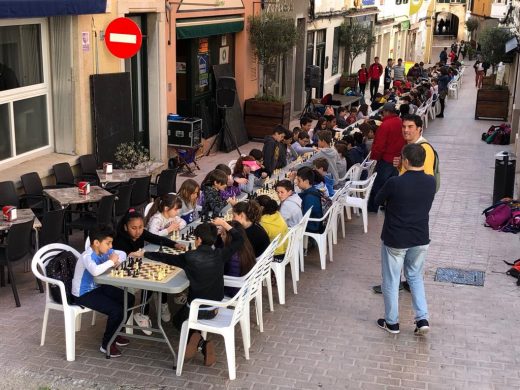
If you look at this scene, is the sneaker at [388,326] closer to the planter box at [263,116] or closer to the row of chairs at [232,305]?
the row of chairs at [232,305]

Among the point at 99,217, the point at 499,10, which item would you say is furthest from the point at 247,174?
the point at 499,10

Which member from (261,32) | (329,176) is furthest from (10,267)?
(261,32)

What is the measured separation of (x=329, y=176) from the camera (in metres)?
10.9

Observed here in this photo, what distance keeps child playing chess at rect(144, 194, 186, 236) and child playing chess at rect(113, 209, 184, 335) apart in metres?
0.30

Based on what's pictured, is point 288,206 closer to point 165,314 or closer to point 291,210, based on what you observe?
point 291,210

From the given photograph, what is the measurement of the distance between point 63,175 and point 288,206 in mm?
3745

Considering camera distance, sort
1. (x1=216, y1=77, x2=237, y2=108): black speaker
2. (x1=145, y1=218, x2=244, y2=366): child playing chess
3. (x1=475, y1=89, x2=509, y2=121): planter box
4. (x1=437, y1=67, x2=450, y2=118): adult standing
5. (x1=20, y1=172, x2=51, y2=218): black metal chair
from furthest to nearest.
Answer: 1. (x1=437, y1=67, x2=450, y2=118): adult standing
2. (x1=475, y1=89, x2=509, y2=121): planter box
3. (x1=216, y1=77, x2=237, y2=108): black speaker
4. (x1=20, y1=172, x2=51, y2=218): black metal chair
5. (x1=145, y1=218, x2=244, y2=366): child playing chess

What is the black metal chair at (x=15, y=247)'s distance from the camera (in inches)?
303

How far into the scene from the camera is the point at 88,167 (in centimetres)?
1123

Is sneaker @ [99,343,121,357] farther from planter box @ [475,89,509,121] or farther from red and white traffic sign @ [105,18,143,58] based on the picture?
planter box @ [475,89,509,121]

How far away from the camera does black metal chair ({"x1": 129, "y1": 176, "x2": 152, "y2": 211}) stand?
10.3 metres

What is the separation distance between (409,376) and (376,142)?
5.64 meters

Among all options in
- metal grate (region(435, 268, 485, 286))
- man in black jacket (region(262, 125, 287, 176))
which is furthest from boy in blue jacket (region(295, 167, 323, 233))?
man in black jacket (region(262, 125, 287, 176))

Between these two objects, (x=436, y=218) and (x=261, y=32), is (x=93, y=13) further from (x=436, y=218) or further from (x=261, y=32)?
(x=261, y=32)
